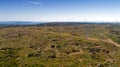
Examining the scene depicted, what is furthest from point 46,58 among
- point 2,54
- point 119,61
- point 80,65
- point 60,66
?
point 119,61

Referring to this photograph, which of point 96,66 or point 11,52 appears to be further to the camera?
point 11,52

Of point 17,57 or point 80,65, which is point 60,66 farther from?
point 17,57

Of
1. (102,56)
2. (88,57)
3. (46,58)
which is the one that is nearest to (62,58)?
(46,58)

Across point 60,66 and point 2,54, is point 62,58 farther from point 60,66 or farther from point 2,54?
point 2,54

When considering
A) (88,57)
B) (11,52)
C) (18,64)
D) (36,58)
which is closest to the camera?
(18,64)

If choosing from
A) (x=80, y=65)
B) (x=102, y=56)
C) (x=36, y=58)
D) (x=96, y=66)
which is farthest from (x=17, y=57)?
(x=102, y=56)

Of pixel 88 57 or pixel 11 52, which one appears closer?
pixel 88 57

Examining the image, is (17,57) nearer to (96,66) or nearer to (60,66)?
(60,66)

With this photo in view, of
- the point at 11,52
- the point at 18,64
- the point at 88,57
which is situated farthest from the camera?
the point at 11,52

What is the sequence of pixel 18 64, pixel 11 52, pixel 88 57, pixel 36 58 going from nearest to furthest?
1. pixel 18 64
2. pixel 36 58
3. pixel 88 57
4. pixel 11 52
